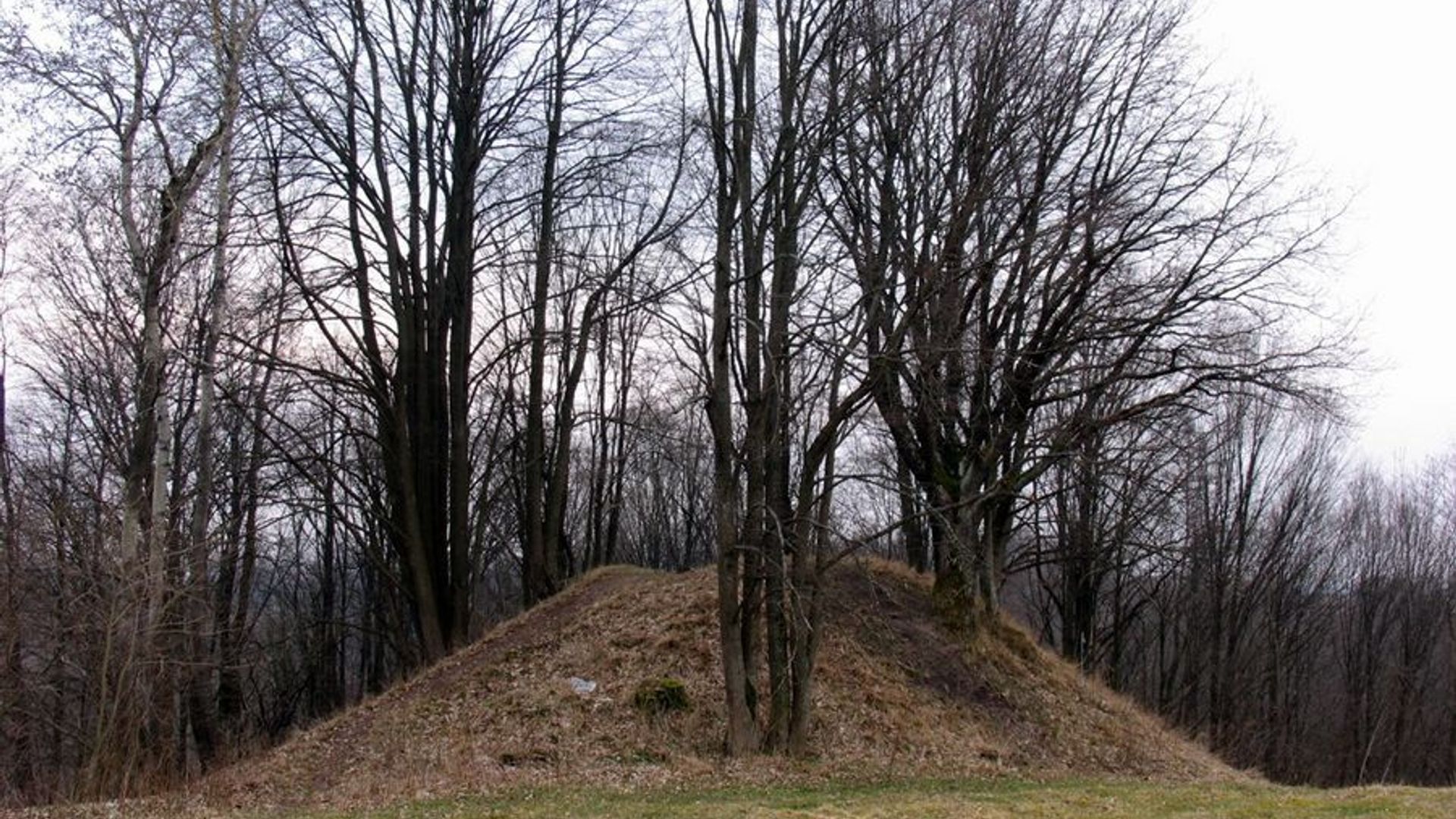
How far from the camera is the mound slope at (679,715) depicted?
12672mm

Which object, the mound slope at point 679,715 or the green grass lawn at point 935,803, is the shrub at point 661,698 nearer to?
the mound slope at point 679,715

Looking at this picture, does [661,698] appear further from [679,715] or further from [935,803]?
[935,803]

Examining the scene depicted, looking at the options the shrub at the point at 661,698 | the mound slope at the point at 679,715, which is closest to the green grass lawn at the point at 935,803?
the mound slope at the point at 679,715

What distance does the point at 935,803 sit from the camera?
9.84m

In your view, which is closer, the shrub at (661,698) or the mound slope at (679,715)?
the mound slope at (679,715)

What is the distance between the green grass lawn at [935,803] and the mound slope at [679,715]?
996 millimetres

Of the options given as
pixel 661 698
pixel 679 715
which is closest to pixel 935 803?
pixel 679 715

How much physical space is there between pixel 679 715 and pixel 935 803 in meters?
4.87

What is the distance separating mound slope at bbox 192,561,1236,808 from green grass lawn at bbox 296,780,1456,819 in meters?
1.00

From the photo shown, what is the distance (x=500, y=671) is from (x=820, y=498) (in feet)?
18.5

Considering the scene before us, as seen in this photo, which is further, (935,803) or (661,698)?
(661,698)

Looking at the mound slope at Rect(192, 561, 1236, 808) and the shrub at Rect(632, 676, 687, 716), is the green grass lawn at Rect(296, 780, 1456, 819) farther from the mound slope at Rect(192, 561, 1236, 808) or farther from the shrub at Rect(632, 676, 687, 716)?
the shrub at Rect(632, 676, 687, 716)

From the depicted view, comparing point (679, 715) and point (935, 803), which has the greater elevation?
point (679, 715)

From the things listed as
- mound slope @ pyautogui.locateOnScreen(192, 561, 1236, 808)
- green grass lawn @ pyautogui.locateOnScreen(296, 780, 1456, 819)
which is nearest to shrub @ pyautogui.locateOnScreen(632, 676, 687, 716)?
mound slope @ pyautogui.locateOnScreen(192, 561, 1236, 808)
